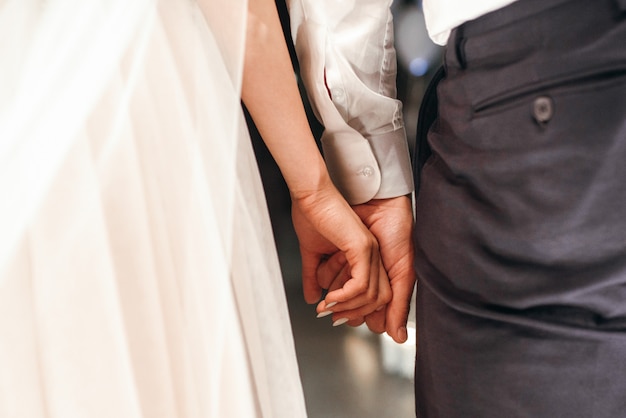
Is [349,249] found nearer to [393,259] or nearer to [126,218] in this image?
[393,259]

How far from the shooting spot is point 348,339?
2.85ft

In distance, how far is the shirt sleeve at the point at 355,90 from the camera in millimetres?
603

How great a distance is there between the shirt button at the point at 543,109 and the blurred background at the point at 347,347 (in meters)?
0.35

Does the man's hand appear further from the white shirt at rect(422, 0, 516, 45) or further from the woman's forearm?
the white shirt at rect(422, 0, 516, 45)

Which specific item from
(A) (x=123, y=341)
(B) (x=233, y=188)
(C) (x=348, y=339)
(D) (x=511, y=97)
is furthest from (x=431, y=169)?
(C) (x=348, y=339)

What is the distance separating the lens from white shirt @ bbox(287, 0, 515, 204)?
0.60 metres

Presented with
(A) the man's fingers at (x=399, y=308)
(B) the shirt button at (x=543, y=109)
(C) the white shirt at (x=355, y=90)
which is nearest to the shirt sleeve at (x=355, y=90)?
(C) the white shirt at (x=355, y=90)

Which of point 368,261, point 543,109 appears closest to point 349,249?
point 368,261

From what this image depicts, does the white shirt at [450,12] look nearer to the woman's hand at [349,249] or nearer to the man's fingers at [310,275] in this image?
the woman's hand at [349,249]

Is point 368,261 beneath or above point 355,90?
beneath

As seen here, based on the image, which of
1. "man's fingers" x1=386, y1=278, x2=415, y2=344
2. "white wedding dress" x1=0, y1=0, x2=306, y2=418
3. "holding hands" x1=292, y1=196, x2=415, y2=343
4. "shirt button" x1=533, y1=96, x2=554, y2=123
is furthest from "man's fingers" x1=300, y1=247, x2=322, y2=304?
"shirt button" x1=533, y1=96, x2=554, y2=123

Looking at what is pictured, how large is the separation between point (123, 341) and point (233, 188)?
0.13m

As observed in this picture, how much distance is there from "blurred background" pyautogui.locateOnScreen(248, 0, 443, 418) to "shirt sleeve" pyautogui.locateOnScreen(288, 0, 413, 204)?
0.10m

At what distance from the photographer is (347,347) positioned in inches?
34.1
